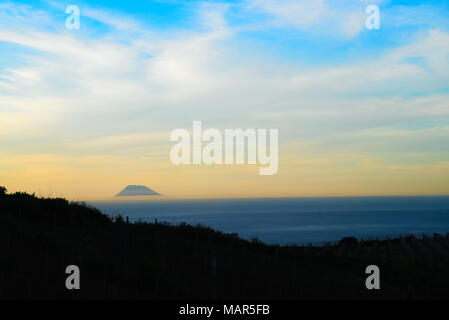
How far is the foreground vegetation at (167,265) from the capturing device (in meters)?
12.5

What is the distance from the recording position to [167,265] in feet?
49.8

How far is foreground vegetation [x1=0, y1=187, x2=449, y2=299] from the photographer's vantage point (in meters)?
12.5

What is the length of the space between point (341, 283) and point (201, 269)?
5430mm

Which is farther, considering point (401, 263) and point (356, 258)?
point (356, 258)

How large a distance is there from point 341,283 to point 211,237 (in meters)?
9.36

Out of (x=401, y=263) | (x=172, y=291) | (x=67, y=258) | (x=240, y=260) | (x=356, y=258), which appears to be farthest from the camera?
(x=356, y=258)

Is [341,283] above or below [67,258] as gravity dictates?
below

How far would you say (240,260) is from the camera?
18.0m
